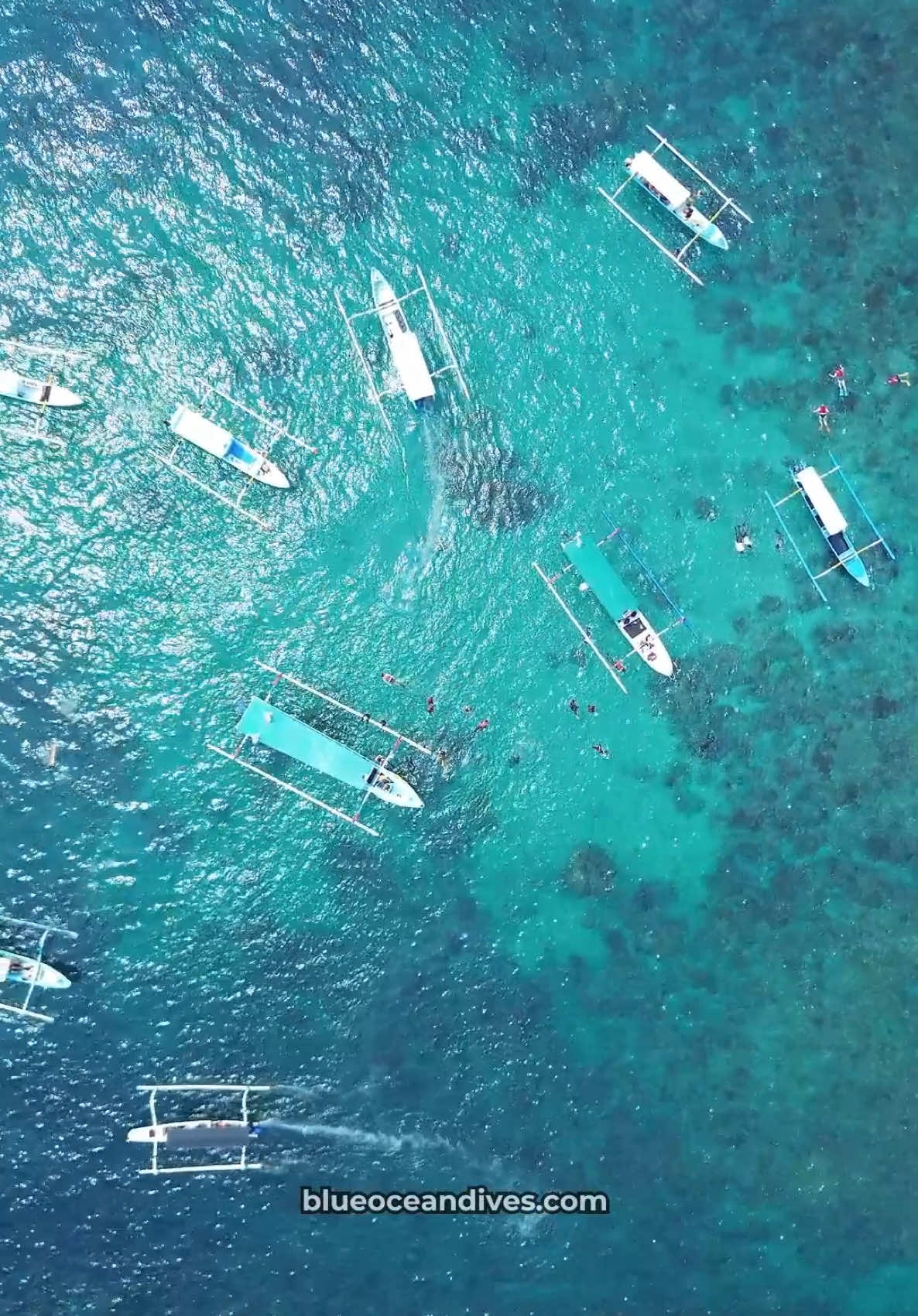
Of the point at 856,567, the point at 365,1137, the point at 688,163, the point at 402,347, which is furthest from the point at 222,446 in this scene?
the point at 365,1137

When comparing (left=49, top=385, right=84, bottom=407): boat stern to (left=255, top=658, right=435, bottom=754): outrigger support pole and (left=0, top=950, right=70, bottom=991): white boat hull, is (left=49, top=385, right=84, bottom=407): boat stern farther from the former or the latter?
(left=0, top=950, right=70, bottom=991): white boat hull

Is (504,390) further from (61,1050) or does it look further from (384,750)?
(61,1050)

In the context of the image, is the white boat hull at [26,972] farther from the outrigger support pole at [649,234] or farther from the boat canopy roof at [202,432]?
the outrigger support pole at [649,234]

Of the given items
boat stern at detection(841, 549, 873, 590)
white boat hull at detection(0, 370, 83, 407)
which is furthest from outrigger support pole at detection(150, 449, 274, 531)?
boat stern at detection(841, 549, 873, 590)

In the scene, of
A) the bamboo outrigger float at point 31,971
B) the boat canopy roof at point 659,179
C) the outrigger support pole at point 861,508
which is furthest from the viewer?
the outrigger support pole at point 861,508

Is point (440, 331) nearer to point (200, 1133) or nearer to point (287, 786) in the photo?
point (287, 786)

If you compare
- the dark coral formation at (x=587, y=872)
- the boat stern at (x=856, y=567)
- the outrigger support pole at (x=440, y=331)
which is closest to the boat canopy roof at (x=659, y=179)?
the outrigger support pole at (x=440, y=331)

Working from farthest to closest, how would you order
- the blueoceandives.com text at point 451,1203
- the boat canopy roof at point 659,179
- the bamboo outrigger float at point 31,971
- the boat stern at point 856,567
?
the boat stern at point 856,567
the boat canopy roof at point 659,179
the blueoceandives.com text at point 451,1203
the bamboo outrigger float at point 31,971
